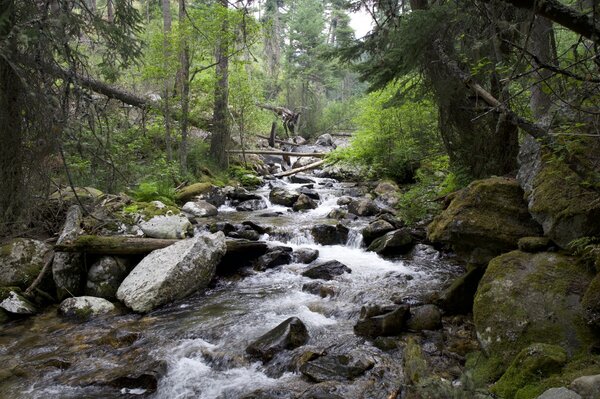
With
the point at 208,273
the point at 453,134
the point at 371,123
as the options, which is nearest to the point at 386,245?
the point at 453,134

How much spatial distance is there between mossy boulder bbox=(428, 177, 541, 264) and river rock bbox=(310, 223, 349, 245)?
3.89 metres

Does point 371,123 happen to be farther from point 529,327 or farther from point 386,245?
point 529,327

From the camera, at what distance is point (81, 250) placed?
6.68 meters

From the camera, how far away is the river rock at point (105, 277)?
666 centimetres

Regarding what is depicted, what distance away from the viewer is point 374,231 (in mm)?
9336

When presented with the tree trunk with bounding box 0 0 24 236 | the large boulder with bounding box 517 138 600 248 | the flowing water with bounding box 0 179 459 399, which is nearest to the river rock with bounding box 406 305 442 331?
the flowing water with bounding box 0 179 459 399

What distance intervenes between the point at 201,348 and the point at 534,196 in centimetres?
463

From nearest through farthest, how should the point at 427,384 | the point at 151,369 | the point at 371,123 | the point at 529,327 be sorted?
the point at 427,384, the point at 529,327, the point at 151,369, the point at 371,123

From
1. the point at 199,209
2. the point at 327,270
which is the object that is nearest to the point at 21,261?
the point at 327,270

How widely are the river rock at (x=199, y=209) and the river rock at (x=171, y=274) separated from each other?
4537 millimetres

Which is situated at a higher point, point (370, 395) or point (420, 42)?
point (420, 42)

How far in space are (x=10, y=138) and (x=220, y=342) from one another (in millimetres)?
3494

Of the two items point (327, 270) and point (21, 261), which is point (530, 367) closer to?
point (327, 270)

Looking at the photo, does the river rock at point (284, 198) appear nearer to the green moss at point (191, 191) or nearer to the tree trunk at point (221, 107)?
the green moss at point (191, 191)
